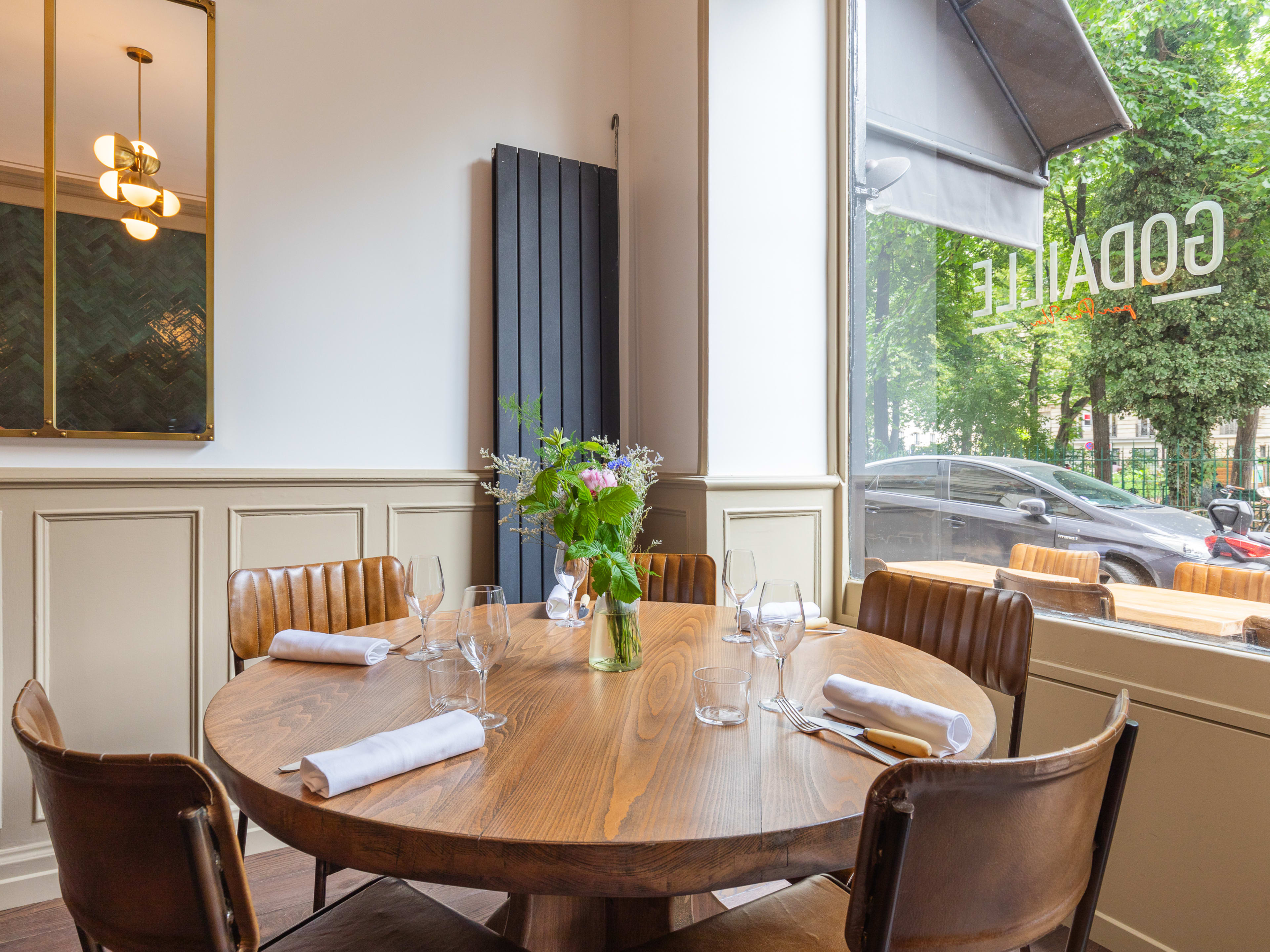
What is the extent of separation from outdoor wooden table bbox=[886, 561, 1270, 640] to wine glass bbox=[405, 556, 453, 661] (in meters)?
Answer: 1.34

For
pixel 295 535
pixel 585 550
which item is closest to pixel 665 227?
pixel 295 535

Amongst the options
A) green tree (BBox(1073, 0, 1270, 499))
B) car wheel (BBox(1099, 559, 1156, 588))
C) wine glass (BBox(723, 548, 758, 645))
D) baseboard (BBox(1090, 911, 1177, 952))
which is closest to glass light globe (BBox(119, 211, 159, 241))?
wine glass (BBox(723, 548, 758, 645))

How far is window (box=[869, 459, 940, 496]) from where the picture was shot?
7.94ft

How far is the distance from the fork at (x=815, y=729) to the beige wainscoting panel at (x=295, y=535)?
1.55 m

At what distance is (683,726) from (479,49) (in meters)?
2.64

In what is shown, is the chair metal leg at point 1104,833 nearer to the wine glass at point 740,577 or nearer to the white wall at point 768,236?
the wine glass at point 740,577

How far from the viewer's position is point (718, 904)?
1.66m

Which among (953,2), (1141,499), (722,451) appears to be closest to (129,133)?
(722,451)

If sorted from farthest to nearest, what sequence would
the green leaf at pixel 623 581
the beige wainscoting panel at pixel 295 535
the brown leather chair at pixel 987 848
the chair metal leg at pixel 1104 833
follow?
1. the beige wainscoting panel at pixel 295 535
2. the green leaf at pixel 623 581
3. the chair metal leg at pixel 1104 833
4. the brown leather chair at pixel 987 848

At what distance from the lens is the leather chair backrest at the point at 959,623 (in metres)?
1.47

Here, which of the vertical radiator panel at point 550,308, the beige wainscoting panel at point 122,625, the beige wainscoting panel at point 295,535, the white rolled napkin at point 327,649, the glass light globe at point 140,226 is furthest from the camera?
the vertical radiator panel at point 550,308

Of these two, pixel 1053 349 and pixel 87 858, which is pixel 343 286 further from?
pixel 1053 349

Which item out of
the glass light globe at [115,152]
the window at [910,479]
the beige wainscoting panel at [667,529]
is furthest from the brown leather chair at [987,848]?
the glass light globe at [115,152]

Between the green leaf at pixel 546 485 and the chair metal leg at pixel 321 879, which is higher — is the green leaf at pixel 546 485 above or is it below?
above
